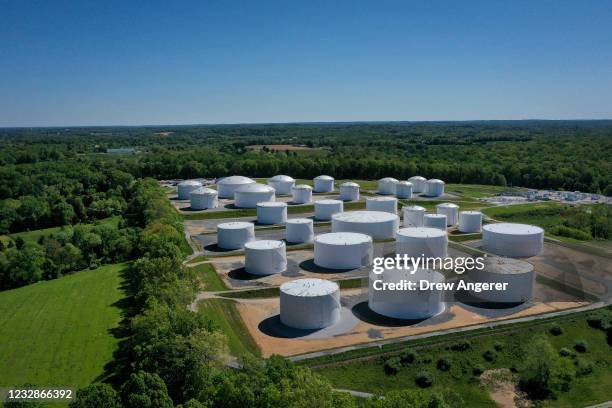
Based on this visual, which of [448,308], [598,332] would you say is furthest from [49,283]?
[598,332]

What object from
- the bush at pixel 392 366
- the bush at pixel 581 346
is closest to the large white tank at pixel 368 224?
the bush at pixel 581 346

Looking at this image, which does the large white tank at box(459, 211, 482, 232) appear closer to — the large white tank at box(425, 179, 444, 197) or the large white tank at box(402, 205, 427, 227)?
the large white tank at box(402, 205, 427, 227)

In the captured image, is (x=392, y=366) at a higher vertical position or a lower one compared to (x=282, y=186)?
lower

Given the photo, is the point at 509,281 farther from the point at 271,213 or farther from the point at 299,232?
the point at 271,213

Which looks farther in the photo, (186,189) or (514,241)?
(186,189)

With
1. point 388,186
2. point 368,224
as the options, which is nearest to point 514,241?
point 368,224

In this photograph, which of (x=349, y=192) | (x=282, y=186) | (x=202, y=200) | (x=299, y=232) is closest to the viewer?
(x=299, y=232)

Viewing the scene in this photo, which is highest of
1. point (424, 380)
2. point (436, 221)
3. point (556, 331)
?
point (436, 221)

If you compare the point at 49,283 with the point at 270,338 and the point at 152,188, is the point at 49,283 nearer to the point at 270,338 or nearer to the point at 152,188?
the point at 270,338
